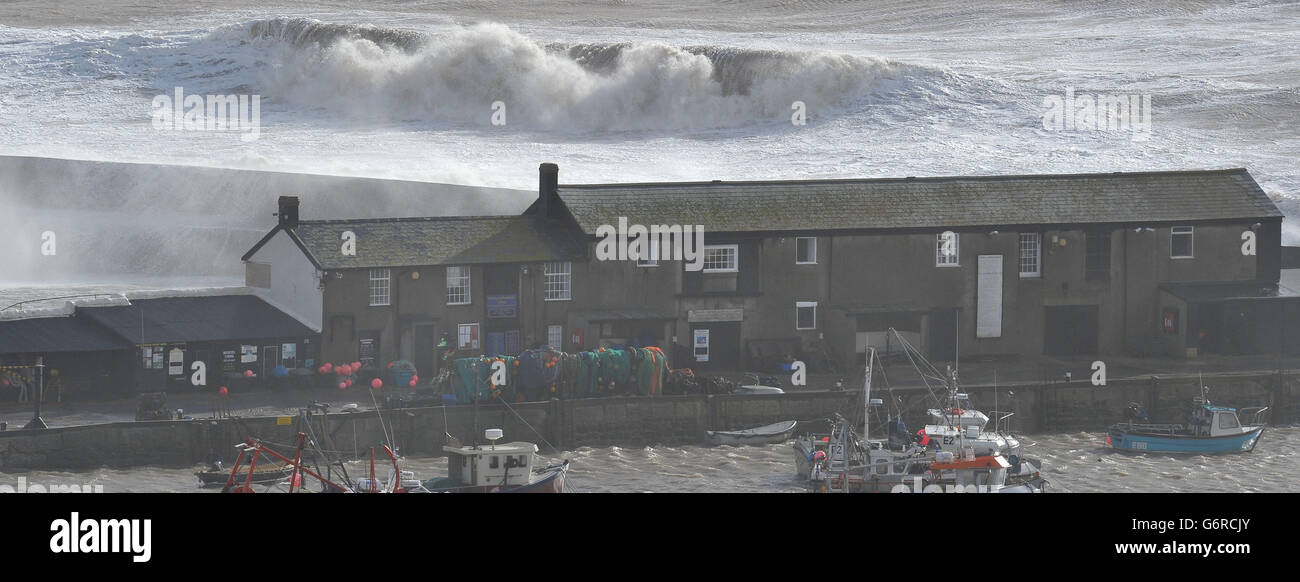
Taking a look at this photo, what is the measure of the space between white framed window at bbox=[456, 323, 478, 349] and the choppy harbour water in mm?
6438

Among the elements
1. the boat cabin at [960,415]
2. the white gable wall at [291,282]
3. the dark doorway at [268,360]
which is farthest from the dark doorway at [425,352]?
the boat cabin at [960,415]

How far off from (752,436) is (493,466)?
347 inches

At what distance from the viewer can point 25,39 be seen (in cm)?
11481

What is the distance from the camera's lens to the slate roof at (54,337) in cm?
4747

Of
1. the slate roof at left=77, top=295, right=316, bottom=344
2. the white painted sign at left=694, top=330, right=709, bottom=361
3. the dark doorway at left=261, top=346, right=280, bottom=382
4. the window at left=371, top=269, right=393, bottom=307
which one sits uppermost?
the window at left=371, top=269, right=393, bottom=307

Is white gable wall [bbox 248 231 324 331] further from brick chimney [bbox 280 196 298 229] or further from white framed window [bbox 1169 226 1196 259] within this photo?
white framed window [bbox 1169 226 1196 259]

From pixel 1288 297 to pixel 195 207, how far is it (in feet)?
121

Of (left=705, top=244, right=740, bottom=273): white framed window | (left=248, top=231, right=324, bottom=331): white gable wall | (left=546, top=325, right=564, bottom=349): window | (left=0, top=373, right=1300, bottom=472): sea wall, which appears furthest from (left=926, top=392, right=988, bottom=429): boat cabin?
(left=248, top=231, right=324, bottom=331): white gable wall

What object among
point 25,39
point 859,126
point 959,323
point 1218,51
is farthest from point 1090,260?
point 25,39

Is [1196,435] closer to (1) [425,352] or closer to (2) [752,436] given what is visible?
(2) [752,436]

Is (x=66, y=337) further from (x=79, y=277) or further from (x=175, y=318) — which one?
(x=79, y=277)

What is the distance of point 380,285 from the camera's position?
51281 mm

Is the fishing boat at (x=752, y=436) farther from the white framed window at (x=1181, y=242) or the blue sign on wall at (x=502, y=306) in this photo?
the white framed window at (x=1181, y=242)

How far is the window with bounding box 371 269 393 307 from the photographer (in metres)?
51.2
